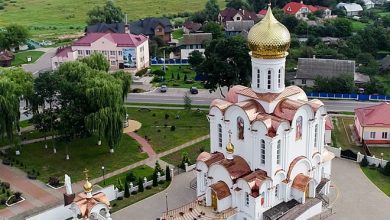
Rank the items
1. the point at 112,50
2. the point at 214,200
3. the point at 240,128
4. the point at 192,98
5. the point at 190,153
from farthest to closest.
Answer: the point at 112,50
the point at 192,98
the point at 190,153
the point at 240,128
the point at 214,200

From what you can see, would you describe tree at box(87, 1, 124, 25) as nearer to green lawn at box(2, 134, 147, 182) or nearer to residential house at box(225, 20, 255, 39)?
residential house at box(225, 20, 255, 39)

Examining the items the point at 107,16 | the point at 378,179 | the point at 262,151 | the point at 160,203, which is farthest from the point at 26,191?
the point at 107,16

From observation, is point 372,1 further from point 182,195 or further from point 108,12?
point 182,195

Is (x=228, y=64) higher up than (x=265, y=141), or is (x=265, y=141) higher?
(x=228, y=64)

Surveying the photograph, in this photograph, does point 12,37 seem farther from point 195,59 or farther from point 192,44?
point 195,59

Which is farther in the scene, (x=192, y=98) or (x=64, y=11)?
(x=64, y=11)

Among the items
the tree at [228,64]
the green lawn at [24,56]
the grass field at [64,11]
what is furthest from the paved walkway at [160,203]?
the grass field at [64,11]

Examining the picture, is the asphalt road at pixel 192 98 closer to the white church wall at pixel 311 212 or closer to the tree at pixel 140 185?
the tree at pixel 140 185
